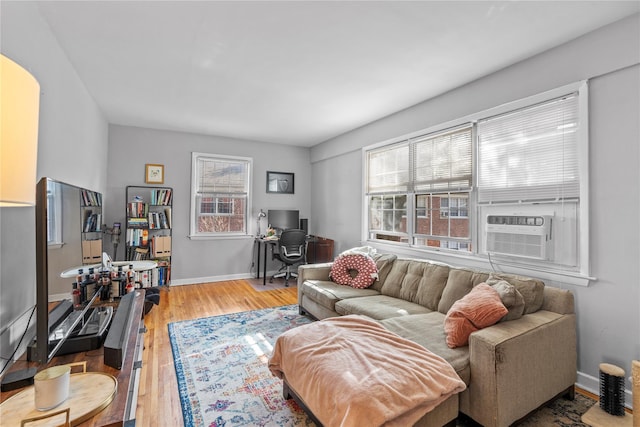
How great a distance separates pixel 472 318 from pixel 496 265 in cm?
110

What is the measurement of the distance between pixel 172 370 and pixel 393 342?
1.78 m

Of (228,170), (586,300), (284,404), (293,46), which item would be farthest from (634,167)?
(228,170)

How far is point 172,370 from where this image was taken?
239 centimetres

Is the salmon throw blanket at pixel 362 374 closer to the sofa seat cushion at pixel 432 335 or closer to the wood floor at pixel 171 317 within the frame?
the sofa seat cushion at pixel 432 335

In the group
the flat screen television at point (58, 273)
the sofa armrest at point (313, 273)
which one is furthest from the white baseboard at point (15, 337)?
the sofa armrest at point (313, 273)

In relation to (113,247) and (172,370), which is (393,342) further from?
(113,247)

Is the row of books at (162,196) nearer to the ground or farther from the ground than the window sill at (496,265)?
farther from the ground

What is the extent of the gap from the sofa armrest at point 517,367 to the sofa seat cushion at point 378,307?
0.82m

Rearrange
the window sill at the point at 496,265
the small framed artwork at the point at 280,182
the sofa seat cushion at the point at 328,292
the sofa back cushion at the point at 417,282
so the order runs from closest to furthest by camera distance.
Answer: the window sill at the point at 496,265
the sofa back cushion at the point at 417,282
the sofa seat cushion at the point at 328,292
the small framed artwork at the point at 280,182

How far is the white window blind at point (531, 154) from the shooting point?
2297 millimetres

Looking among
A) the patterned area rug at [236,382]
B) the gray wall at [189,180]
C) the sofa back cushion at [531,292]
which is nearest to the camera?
the patterned area rug at [236,382]

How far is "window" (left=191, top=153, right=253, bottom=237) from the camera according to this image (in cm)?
514

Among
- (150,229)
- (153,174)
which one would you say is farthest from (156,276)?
(153,174)

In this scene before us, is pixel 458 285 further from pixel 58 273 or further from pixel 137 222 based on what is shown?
pixel 137 222
